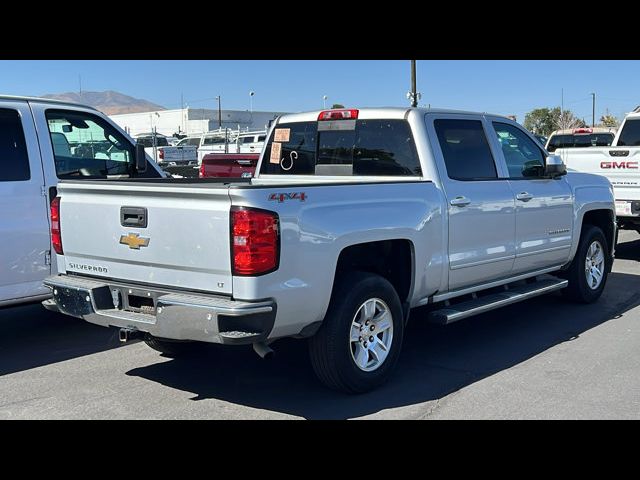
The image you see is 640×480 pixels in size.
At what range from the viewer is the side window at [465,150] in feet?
19.5

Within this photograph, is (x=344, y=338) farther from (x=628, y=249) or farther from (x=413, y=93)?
(x=413, y=93)

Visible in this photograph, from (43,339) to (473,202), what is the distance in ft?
13.7

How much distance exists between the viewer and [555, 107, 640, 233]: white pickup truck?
1031cm

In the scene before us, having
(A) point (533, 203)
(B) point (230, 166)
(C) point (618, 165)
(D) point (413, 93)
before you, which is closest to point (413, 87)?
(D) point (413, 93)

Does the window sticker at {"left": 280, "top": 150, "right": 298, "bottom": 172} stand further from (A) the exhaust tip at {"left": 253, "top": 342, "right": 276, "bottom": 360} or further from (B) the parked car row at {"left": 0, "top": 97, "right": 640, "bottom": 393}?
(A) the exhaust tip at {"left": 253, "top": 342, "right": 276, "bottom": 360}

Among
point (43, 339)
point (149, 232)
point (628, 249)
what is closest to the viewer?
point (149, 232)

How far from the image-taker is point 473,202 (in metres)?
5.89

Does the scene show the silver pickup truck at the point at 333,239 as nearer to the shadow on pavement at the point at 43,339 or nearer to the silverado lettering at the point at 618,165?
the shadow on pavement at the point at 43,339

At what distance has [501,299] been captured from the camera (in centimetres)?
624

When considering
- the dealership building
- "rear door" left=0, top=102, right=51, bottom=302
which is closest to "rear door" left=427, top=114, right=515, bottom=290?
"rear door" left=0, top=102, right=51, bottom=302

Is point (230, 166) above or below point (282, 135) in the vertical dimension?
below

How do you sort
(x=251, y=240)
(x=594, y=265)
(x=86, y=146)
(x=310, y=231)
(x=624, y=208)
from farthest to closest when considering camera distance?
(x=624, y=208), (x=594, y=265), (x=86, y=146), (x=310, y=231), (x=251, y=240)

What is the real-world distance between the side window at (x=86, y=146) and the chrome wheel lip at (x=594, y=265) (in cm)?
509
